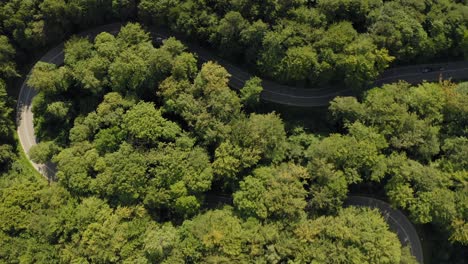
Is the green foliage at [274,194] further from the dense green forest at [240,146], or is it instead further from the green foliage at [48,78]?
the green foliage at [48,78]

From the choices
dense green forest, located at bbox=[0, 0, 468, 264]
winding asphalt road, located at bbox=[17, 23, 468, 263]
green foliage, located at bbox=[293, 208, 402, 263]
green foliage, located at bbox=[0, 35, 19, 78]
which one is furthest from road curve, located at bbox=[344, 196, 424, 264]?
green foliage, located at bbox=[0, 35, 19, 78]

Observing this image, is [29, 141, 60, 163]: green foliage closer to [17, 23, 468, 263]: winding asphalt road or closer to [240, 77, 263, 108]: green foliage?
[17, 23, 468, 263]: winding asphalt road

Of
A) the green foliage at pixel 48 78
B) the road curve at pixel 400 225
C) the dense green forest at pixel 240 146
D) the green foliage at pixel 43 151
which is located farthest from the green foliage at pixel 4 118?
the road curve at pixel 400 225

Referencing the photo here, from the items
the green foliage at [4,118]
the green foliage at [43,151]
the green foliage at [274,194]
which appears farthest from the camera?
the green foliage at [4,118]

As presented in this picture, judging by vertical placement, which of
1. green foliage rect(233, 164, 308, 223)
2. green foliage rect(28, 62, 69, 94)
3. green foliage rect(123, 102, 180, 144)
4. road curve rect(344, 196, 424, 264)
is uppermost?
green foliage rect(28, 62, 69, 94)

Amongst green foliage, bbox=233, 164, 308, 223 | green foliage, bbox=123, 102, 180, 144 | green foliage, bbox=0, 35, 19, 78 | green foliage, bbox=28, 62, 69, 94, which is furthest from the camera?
green foliage, bbox=0, 35, 19, 78

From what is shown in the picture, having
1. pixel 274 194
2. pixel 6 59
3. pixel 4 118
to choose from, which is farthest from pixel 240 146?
pixel 6 59

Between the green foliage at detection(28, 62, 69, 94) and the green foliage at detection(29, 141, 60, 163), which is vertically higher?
the green foliage at detection(28, 62, 69, 94)

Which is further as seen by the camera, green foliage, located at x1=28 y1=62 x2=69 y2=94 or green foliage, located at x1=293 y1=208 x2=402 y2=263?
green foliage, located at x1=28 y1=62 x2=69 y2=94
